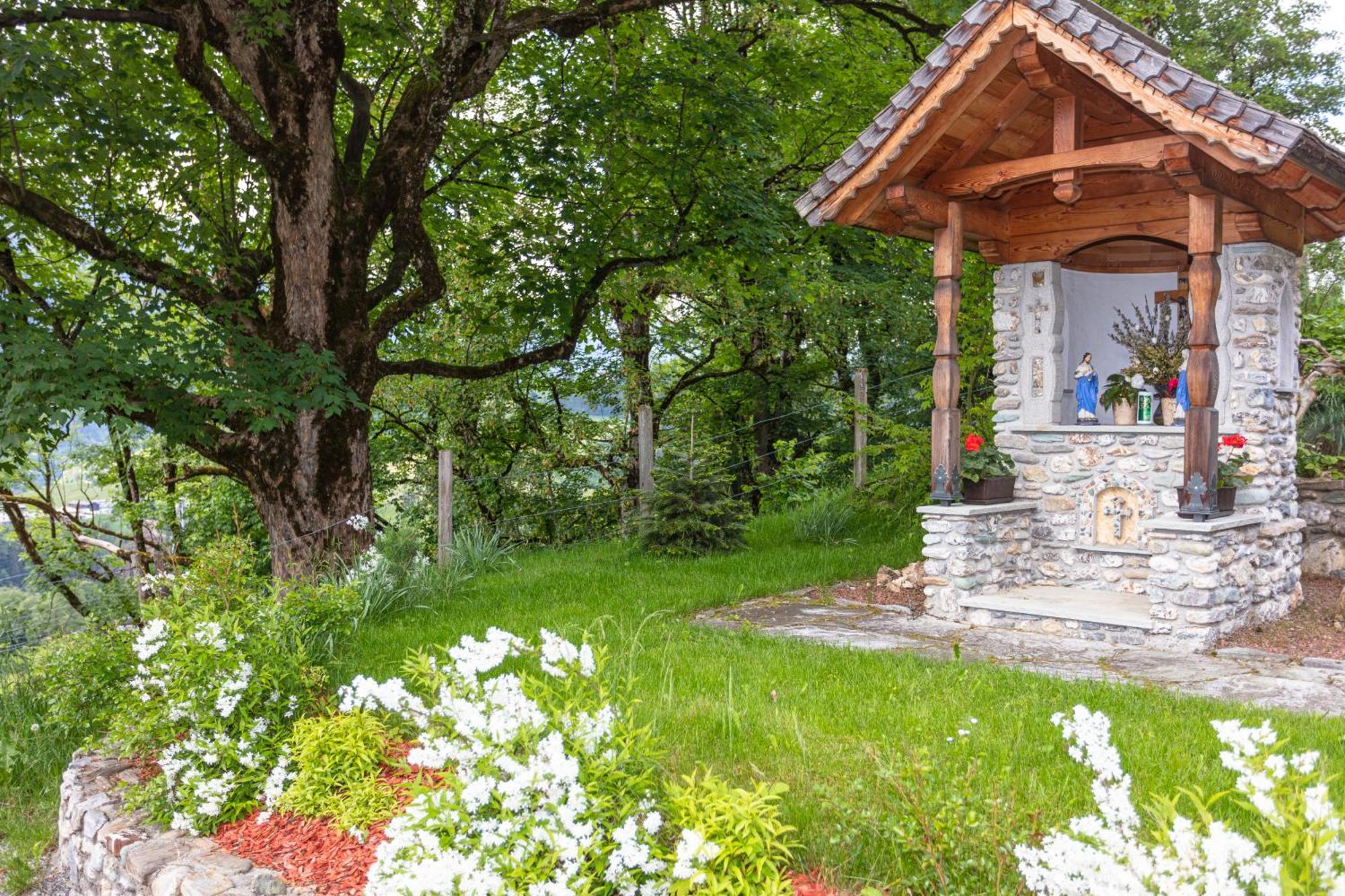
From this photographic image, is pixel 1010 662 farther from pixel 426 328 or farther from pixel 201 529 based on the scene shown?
pixel 201 529

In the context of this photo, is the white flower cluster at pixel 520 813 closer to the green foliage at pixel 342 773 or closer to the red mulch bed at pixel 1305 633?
the green foliage at pixel 342 773

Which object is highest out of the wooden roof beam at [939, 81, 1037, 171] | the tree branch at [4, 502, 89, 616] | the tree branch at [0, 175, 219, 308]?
the wooden roof beam at [939, 81, 1037, 171]

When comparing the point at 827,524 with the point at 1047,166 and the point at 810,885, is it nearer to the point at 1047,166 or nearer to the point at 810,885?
the point at 1047,166

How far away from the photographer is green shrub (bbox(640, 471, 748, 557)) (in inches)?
366

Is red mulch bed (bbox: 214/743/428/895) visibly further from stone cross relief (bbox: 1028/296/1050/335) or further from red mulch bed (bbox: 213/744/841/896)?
stone cross relief (bbox: 1028/296/1050/335)

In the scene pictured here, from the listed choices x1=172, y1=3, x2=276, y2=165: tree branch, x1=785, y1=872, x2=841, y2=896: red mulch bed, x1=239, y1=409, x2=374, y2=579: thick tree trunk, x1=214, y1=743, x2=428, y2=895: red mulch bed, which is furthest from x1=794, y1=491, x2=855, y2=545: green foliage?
x1=785, y1=872, x2=841, y2=896: red mulch bed

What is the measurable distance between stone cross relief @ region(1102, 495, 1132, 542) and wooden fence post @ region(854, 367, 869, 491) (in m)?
4.09

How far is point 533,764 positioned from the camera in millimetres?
2947

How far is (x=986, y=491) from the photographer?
7.42m

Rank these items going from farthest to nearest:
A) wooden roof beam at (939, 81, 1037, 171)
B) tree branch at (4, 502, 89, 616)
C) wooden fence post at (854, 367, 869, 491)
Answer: tree branch at (4, 502, 89, 616) < wooden fence post at (854, 367, 869, 491) < wooden roof beam at (939, 81, 1037, 171)

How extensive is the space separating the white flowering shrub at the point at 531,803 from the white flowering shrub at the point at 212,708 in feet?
3.40

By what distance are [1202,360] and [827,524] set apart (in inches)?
180

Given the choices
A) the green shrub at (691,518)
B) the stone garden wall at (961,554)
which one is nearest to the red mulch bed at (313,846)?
the stone garden wall at (961,554)

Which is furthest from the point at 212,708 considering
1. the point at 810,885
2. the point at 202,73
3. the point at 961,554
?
the point at 202,73
